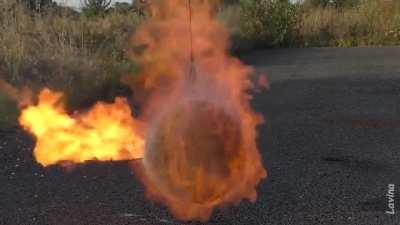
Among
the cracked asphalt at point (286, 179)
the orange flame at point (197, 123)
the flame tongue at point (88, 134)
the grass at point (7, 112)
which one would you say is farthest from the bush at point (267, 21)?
the orange flame at point (197, 123)

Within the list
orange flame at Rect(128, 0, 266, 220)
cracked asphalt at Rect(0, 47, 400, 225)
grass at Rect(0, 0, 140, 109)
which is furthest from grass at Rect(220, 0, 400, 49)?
orange flame at Rect(128, 0, 266, 220)

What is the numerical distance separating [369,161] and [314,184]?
4.19 ft

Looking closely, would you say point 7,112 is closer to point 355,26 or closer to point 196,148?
point 196,148

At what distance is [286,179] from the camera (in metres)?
6.70

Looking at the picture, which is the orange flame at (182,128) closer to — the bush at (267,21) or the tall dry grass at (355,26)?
the bush at (267,21)

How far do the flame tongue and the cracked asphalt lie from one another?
479 mm

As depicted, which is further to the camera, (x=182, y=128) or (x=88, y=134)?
(x=88, y=134)

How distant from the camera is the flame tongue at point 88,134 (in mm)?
5684

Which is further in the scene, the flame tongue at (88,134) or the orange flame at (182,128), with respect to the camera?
the flame tongue at (88,134)

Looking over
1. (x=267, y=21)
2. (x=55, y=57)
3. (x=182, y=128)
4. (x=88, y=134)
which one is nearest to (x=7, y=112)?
(x=55, y=57)

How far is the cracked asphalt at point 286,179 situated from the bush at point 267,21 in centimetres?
1468

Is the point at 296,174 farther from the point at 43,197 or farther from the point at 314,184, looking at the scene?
the point at 43,197

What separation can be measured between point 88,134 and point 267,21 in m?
22.1

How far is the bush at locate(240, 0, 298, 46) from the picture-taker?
86.9 feet
